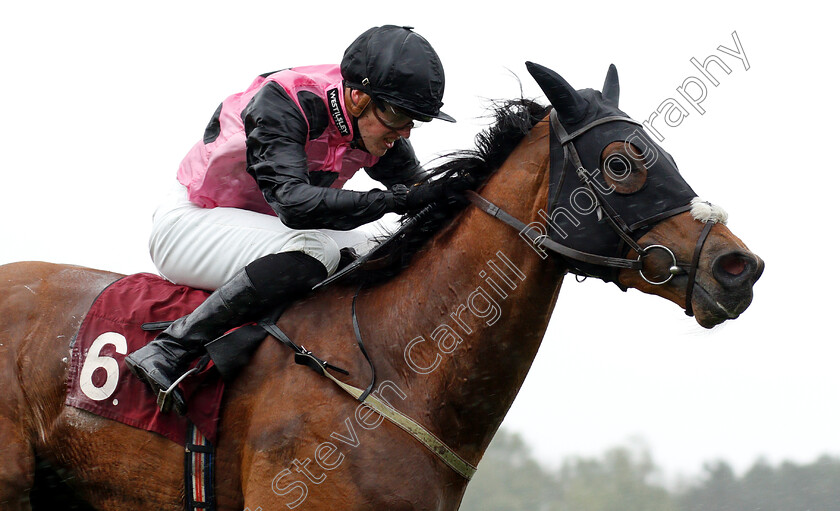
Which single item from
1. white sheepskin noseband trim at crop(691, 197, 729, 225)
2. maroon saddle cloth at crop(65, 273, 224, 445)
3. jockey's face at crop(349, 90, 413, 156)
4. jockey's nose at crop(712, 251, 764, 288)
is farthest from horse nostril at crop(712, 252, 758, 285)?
maroon saddle cloth at crop(65, 273, 224, 445)

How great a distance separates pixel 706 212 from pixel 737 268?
0.25 meters

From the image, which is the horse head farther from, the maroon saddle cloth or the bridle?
the maroon saddle cloth

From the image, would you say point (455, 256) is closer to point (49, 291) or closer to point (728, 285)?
point (728, 285)

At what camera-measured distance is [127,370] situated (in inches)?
148

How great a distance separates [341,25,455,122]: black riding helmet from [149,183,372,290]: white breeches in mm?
733

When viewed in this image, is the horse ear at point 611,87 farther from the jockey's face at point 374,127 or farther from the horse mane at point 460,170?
the jockey's face at point 374,127

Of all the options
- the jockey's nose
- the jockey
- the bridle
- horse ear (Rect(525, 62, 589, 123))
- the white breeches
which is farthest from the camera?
the white breeches

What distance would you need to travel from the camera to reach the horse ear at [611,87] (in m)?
3.69

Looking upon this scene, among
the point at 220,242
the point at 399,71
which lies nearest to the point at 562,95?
the point at 399,71

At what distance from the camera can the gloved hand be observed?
11.9ft

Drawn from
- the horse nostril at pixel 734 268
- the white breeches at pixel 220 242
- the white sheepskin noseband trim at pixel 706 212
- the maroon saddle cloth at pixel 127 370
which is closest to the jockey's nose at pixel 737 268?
the horse nostril at pixel 734 268

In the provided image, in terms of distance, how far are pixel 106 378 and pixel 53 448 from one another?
0.44 metres

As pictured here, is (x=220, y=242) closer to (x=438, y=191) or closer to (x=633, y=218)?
(x=438, y=191)

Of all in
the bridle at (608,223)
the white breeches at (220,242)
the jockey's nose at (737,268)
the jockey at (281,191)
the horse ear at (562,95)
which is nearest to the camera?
the jockey's nose at (737,268)
